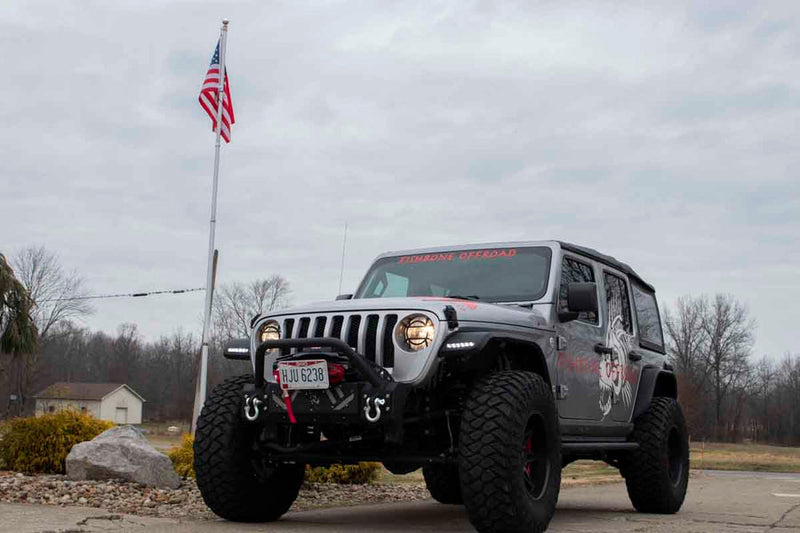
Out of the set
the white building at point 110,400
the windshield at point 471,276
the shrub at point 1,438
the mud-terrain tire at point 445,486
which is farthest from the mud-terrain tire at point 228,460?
the white building at point 110,400

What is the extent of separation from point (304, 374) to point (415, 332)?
742 millimetres

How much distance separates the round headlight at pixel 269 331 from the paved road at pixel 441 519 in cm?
127

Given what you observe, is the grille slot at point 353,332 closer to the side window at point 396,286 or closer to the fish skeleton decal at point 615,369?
the side window at point 396,286

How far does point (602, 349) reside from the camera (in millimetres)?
8195

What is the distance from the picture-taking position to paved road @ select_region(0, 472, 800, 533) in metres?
6.19

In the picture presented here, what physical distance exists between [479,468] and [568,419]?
205 centimetres

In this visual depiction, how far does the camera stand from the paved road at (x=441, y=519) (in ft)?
20.3

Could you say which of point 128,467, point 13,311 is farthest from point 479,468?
point 13,311

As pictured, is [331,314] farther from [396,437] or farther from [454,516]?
[454,516]

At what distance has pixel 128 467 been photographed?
941 centimetres

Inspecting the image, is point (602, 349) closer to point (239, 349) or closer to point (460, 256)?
point (460, 256)

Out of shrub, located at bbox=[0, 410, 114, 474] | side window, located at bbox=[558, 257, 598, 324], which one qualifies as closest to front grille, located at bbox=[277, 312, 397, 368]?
side window, located at bbox=[558, 257, 598, 324]

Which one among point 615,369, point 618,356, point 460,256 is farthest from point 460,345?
point 618,356

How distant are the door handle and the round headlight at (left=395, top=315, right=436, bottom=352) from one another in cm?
249
